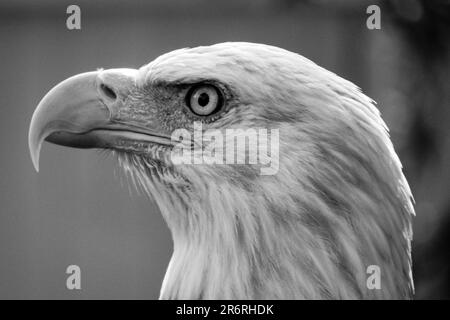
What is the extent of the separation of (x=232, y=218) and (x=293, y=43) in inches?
95.1

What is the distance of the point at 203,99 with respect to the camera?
5.77 ft

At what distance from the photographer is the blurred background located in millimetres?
3863

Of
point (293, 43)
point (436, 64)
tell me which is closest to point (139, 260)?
point (293, 43)

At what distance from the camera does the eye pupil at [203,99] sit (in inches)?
69.1

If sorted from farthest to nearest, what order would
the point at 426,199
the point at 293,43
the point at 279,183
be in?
the point at 293,43 → the point at 426,199 → the point at 279,183

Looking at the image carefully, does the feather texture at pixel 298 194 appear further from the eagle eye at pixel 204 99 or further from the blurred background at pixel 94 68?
the blurred background at pixel 94 68

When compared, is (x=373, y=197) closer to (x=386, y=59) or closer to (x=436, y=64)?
(x=436, y=64)

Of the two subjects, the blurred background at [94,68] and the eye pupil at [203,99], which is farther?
the blurred background at [94,68]

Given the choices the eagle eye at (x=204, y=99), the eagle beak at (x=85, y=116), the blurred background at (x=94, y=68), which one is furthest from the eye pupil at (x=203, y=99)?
the blurred background at (x=94, y=68)

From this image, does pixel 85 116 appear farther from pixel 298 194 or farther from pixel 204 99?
pixel 298 194

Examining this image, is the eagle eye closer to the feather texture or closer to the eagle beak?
the feather texture

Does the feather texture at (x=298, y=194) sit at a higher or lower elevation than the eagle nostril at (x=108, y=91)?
lower
